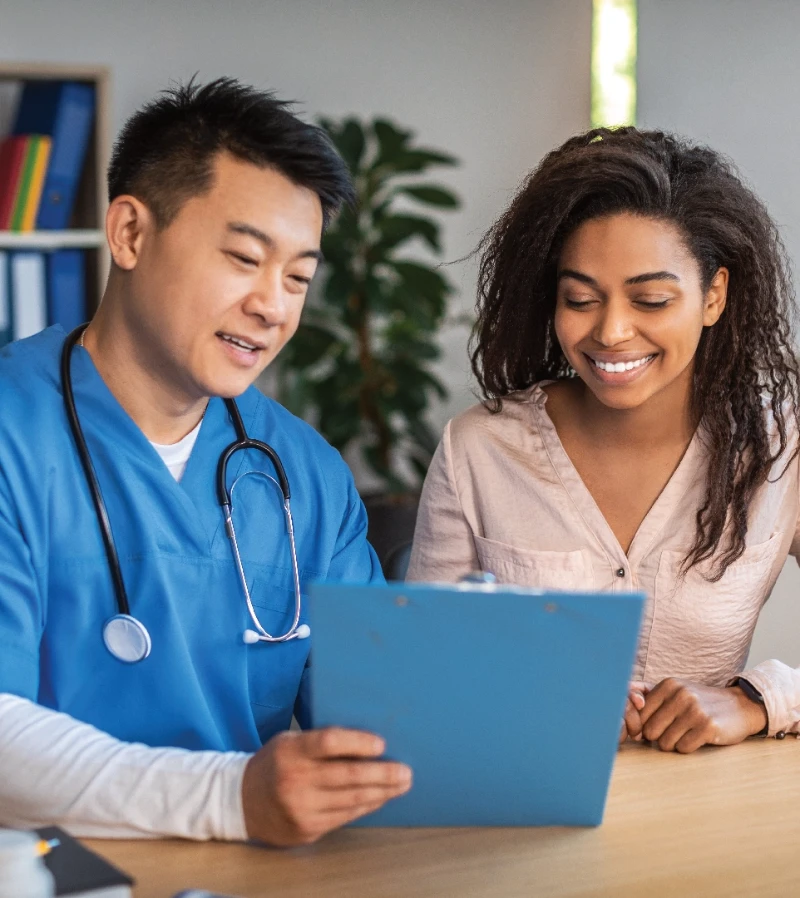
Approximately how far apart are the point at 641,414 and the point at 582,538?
19cm

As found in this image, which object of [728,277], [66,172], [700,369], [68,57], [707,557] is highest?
[68,57]

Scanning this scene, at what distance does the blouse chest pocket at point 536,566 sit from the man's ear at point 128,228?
0.65 meters

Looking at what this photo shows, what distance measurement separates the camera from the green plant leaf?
3.66 meters

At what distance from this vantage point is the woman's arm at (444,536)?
5.64 ft

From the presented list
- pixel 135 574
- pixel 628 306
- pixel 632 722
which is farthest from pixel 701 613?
pixel 135 574

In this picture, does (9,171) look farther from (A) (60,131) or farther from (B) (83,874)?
(B) (83,874)

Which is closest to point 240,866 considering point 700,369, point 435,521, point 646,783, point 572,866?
point 572,866

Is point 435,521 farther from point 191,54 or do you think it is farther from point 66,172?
point 191,54

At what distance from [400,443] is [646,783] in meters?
2.79

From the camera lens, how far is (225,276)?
4.25 ft

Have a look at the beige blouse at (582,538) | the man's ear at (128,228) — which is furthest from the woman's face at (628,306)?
the man's ear at (128,228)

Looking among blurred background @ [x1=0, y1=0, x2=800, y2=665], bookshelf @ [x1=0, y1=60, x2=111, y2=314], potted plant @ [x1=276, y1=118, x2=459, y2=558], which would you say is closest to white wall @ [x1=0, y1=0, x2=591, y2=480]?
blurred background @ [x1=0, y1=0, x2=800, y2=665]

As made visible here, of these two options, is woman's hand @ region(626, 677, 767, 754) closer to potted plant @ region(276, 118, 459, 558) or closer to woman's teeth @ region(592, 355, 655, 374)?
woman's teeth @ region(592, 355, 655, 374)

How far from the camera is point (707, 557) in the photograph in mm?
1626
